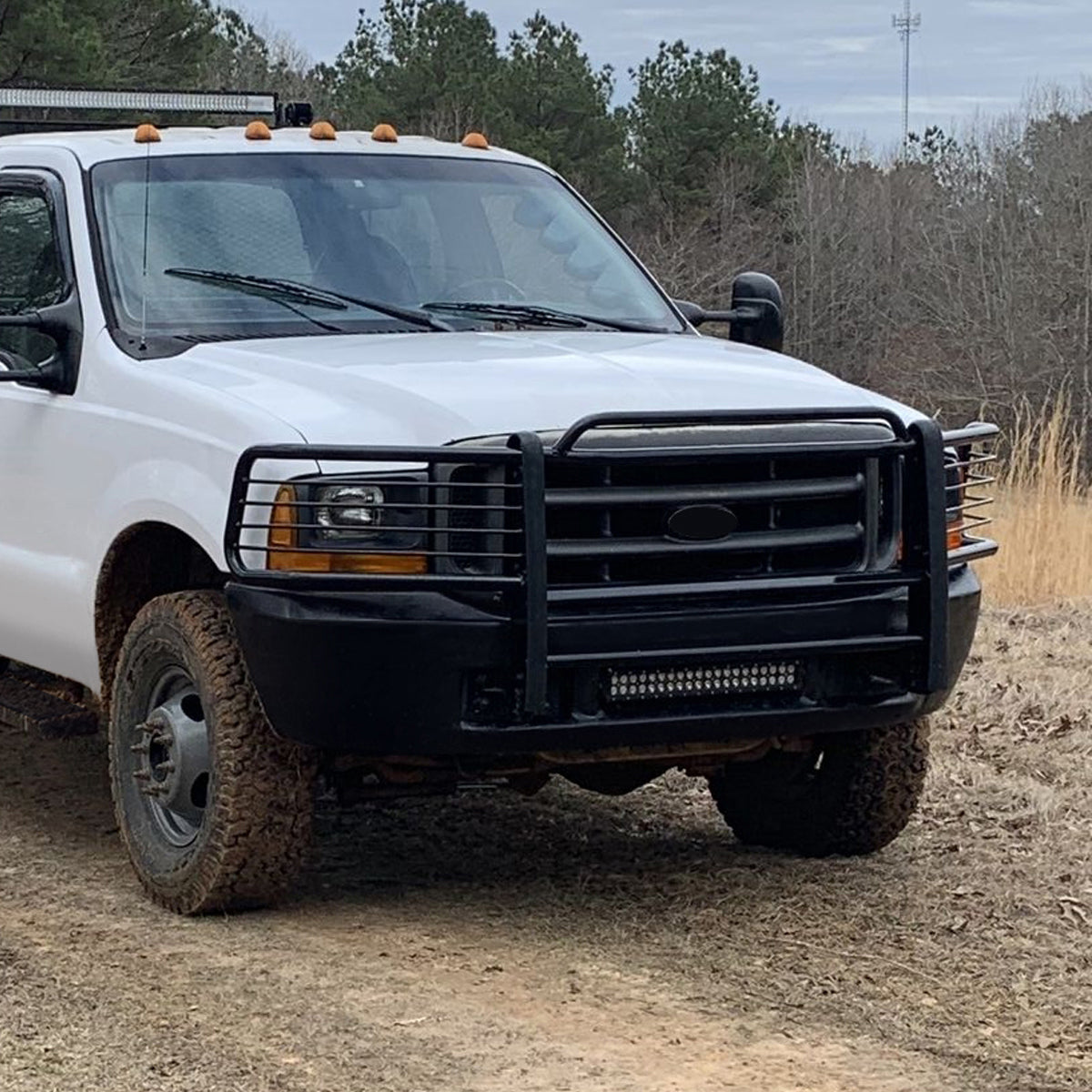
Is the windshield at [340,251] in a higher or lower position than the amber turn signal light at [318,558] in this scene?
higher

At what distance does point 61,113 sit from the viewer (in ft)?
32.8

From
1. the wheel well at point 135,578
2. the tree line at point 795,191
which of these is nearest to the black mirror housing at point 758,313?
the wheel well at point 135,578

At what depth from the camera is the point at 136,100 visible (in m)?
8.43

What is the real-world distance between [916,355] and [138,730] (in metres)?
46.7

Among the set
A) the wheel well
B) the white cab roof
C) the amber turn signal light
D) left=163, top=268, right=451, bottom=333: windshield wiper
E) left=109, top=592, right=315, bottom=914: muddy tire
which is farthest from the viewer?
the white cab roof

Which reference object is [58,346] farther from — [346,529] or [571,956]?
[571,956]

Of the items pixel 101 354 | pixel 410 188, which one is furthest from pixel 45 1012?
pixel 410 188

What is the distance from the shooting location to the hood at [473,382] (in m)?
5.32

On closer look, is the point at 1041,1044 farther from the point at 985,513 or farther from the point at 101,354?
the point at 985,513

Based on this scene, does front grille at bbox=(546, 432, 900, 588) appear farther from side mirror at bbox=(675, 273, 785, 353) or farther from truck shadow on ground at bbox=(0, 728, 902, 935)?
side mirror at bbox=(675, 273, 785, 353)

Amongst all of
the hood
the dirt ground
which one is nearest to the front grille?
the hood

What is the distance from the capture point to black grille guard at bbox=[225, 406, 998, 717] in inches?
202

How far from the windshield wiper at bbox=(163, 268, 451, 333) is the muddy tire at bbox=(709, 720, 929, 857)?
4.89 feet

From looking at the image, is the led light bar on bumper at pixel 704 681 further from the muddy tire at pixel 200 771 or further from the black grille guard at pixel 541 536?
the muddy tire at pixel 200 771
